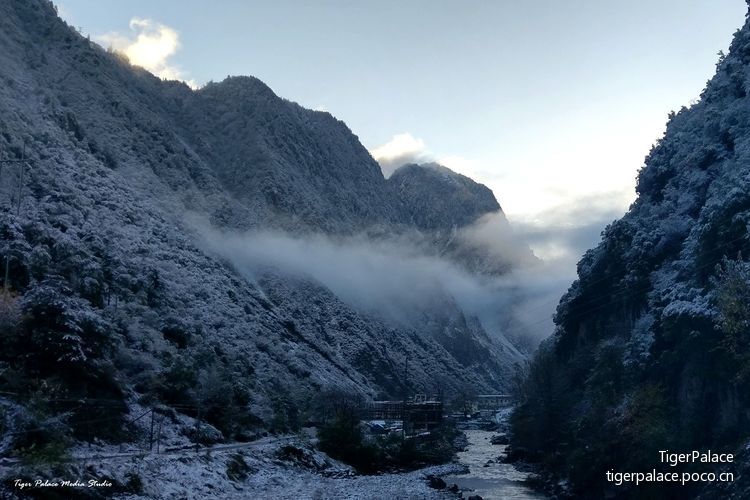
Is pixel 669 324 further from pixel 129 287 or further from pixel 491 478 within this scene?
pixel 129 287

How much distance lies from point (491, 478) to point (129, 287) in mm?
50154

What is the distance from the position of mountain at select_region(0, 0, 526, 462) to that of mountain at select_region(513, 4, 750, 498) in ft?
109

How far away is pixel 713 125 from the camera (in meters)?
61.3

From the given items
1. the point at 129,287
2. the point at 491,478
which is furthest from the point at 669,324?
the point at 129,287

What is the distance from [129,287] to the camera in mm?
85000

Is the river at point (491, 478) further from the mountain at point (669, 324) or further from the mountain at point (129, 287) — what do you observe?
the mountain at point (129, 287)

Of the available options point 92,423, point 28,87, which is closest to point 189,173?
point 28,87

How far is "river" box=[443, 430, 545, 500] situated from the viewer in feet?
192

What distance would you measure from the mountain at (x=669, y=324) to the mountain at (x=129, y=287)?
33.1 m

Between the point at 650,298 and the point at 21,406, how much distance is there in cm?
4925

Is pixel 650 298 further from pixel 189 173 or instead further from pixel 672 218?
pixel 189 173

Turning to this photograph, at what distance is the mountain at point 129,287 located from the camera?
47250mm

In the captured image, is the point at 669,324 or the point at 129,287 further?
the point at 129,287

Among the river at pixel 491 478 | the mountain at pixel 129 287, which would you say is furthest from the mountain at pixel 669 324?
the mountain at pixel 129 287
